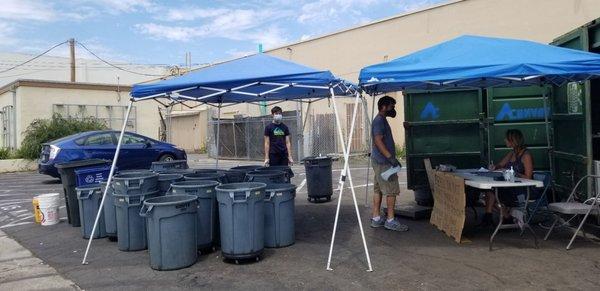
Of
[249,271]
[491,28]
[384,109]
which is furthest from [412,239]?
[491,28]

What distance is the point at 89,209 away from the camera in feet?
24.1

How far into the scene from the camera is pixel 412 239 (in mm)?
6688

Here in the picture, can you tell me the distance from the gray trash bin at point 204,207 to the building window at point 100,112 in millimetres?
17636

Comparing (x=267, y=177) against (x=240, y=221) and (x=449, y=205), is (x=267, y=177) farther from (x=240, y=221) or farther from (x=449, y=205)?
(x=449, y=205)

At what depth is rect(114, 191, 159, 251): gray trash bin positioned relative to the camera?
6.39 m

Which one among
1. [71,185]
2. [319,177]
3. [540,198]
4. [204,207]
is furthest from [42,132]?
[540,198]

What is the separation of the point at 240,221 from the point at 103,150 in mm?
9660

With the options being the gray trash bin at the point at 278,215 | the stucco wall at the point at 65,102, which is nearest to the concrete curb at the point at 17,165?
the stucco wall at the point at 65,102

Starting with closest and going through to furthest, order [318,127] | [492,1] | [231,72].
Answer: [231,72], [492,1], [318,127]

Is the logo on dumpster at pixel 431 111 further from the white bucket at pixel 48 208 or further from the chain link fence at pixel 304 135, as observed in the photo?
the chain link fence at pixel 304 135

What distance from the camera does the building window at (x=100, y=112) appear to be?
2241 centimetres

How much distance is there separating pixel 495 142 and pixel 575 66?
121 inches

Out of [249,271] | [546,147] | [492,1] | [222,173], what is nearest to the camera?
[249,271]

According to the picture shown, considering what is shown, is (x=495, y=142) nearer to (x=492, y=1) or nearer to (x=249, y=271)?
(x=249, y=271)
